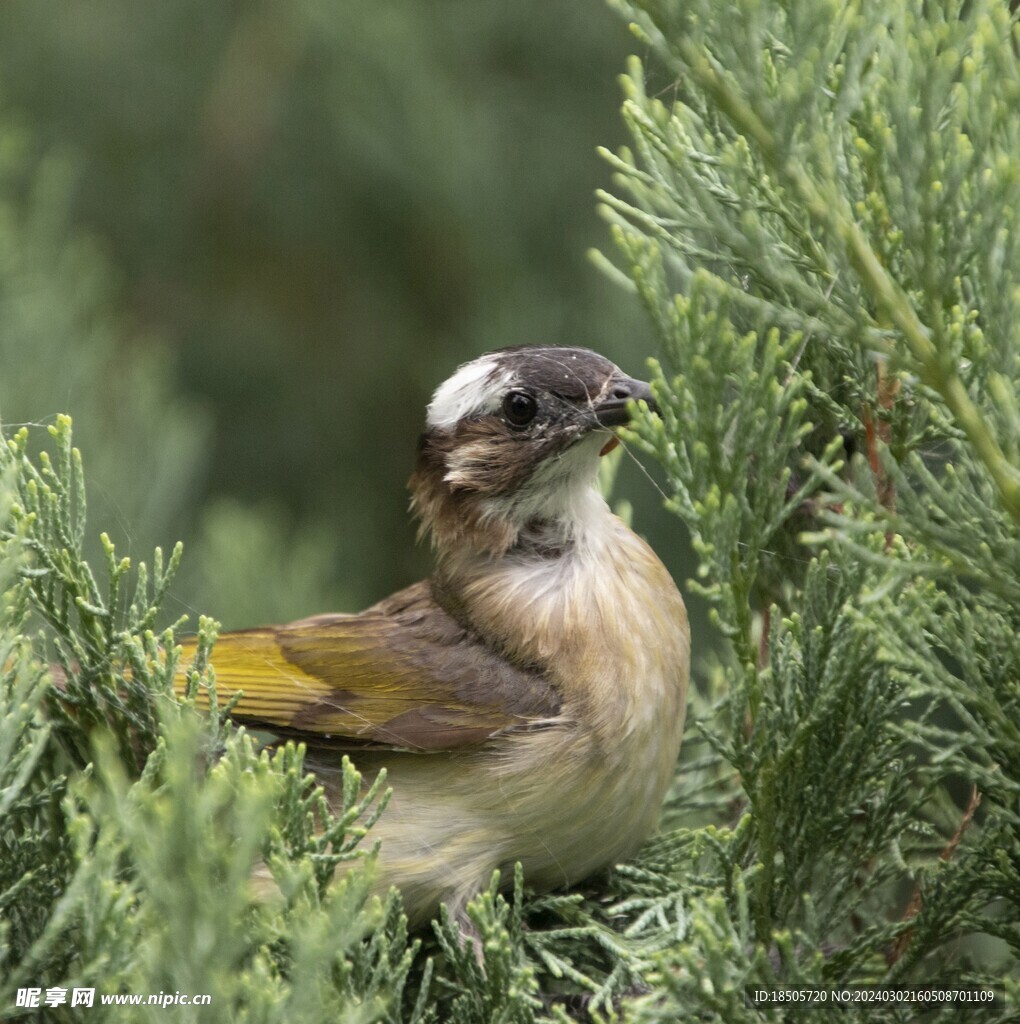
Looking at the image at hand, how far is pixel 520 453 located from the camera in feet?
10.1

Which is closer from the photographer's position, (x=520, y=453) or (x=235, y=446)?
(x=520, y=453)

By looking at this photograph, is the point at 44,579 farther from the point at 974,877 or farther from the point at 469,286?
the point at 469,286

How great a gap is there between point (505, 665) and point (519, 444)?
1.78 feet

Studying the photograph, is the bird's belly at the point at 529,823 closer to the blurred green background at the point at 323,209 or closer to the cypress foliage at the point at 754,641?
the cypress foliage at the point at 754,641

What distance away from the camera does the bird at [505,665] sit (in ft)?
8.75

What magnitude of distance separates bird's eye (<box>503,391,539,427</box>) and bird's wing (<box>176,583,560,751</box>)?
51 centimetres

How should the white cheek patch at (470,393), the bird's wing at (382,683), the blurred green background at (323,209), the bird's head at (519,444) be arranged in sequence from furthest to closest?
the blurred green background at (323,209) < the white cheek patch at (470,393) < the bird's head at (519,444) < the bird's wing at (382,683)

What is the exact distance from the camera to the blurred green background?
17.0 ft

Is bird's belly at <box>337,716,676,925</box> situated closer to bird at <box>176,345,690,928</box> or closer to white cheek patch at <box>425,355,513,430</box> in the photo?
bird at <box>176,345,690,928</box>

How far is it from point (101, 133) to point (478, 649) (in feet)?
12.3

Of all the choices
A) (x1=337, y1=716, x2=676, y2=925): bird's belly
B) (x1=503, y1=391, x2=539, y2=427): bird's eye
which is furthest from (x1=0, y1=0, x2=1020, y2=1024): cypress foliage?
(x1=503, y1=391, x2=539, y2=427): bird's eye

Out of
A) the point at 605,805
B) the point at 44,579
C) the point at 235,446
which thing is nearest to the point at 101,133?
the point at 235,446

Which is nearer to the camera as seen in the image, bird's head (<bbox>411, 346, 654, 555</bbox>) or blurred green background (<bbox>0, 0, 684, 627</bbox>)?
bird's head (<bbox>411, 346, 654, 555</bbox>)

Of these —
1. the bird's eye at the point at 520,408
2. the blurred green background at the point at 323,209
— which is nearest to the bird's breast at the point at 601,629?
the bird's eye at the point at 520,408
